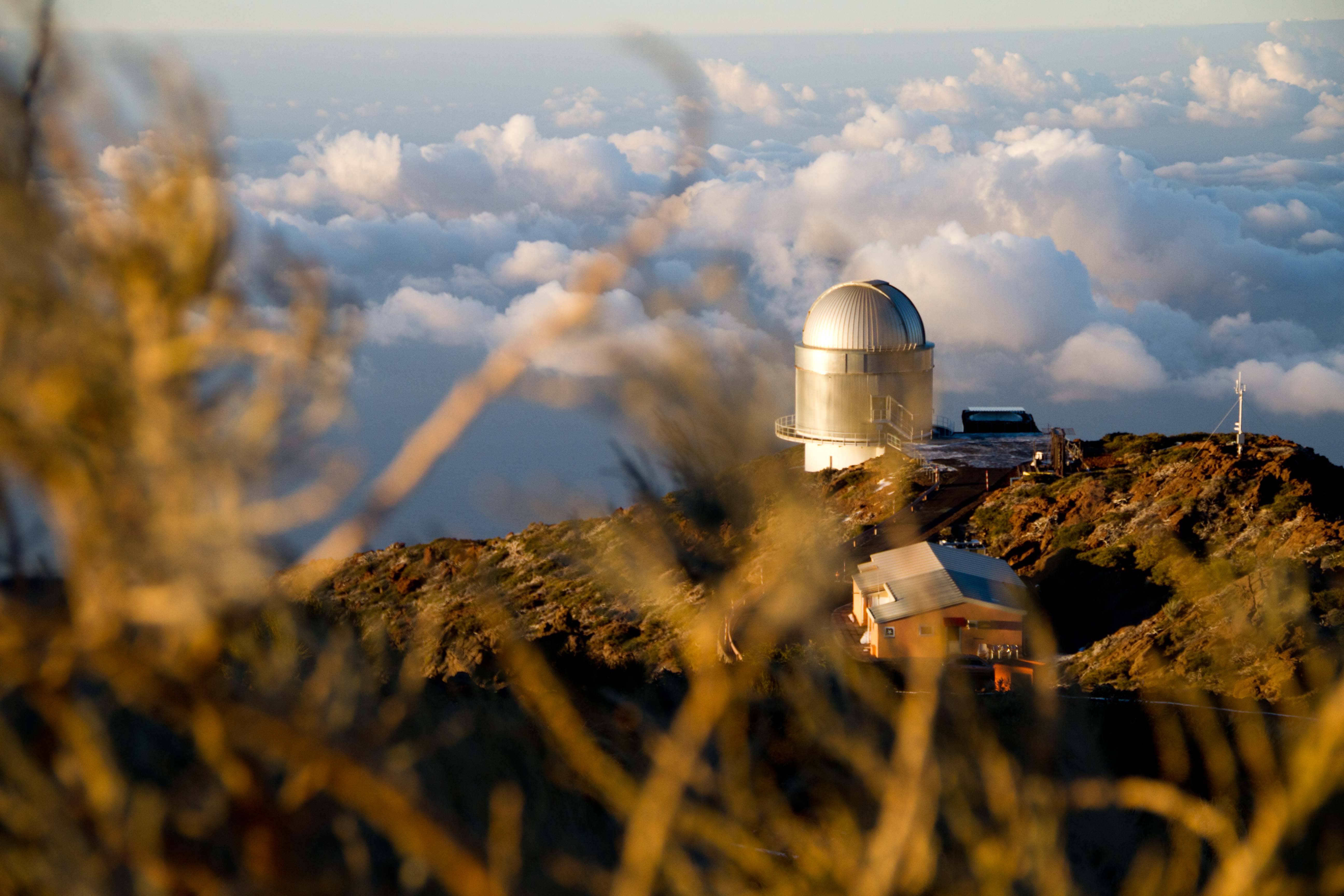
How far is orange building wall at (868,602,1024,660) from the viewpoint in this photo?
1778 cm

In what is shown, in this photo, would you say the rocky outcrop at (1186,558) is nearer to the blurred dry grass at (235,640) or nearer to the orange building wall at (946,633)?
the orange building wall at (946,633)

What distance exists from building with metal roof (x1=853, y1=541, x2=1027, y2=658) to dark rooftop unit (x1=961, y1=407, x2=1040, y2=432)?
64.2 feet

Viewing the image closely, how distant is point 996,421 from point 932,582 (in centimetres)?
2117

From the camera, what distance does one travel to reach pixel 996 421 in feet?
126

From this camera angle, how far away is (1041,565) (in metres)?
22.9

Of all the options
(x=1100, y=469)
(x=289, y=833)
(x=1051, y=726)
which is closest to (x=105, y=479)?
(x=289, y=833)

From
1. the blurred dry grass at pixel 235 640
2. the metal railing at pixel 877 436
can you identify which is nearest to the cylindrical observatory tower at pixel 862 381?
the metal railing at pixel 877 436

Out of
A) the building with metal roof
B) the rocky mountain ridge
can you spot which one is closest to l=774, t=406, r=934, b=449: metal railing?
the rocky mountain ridge

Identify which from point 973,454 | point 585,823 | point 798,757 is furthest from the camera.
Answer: point 973,454

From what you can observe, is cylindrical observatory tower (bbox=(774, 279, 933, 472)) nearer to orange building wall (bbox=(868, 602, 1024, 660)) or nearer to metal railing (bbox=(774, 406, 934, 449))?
metal railing (bbox=(774, 406, 934, 449))

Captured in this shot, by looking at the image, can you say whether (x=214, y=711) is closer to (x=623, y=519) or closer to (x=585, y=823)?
(x=623, y=519)

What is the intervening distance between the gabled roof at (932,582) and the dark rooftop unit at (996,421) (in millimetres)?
17243

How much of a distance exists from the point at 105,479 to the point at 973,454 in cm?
3225

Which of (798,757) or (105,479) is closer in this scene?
(105,479)
